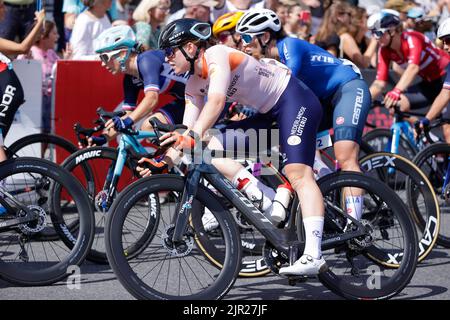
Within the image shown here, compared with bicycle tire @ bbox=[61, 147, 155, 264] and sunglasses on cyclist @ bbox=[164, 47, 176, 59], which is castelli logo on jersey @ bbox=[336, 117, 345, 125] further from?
sunglasses on cyclist @ bbox=[164, 47, 176, 59]

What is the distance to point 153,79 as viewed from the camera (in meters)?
8.20

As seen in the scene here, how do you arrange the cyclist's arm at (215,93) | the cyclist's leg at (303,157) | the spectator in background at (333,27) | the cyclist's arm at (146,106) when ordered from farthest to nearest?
1. the spectator in background at (333,27)
2. the cyclist's arm at (146,106)
3. the cyclist's leg at (303,157)
4. the cyclist's arm at (215,93)

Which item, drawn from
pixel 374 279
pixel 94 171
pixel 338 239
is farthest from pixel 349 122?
pixel 94 171

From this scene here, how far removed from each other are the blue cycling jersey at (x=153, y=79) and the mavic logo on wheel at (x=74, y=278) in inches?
80.3

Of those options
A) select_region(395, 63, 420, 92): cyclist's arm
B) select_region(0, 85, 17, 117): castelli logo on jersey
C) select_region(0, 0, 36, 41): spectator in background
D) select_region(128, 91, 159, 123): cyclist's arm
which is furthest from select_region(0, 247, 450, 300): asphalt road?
select_region(0, 0, 36, 41): spectator in background

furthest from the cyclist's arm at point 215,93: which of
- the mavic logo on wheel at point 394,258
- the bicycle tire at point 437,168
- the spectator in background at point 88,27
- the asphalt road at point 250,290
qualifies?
the spectator in background at point 88,27

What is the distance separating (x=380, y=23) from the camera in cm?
1009

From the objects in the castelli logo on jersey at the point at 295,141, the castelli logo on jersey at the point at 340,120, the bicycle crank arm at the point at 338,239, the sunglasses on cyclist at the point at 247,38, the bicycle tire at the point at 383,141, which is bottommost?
the bicycle tire at the point at 383,141

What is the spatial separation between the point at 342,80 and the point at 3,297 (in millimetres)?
3239

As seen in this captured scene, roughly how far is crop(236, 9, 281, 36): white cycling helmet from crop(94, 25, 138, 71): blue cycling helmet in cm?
115

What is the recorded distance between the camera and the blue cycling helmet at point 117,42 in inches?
320

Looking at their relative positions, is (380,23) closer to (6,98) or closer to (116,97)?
(116,97)

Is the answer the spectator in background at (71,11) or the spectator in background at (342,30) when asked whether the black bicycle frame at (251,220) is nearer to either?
the spectator in background at (342,30)

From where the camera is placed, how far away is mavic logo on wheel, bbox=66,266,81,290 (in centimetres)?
668
